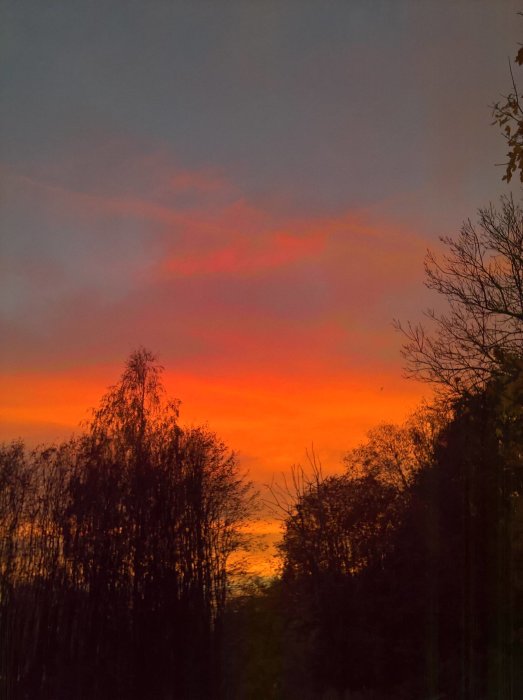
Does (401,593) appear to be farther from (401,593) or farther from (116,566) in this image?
(116,566)

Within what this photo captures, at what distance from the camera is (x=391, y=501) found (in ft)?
78.3

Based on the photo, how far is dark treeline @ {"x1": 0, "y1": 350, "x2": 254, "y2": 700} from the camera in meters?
24.8

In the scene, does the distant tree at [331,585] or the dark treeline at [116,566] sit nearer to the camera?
the distant tree at [331,585]

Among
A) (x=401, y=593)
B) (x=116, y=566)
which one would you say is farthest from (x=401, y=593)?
(x=116, y=566)

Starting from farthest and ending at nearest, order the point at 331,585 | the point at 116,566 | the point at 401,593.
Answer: the point at 116,566
the point at 401,593
the point at 331,585

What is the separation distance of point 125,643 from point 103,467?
6.59 meters

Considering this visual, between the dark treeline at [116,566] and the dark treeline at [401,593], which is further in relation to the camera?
the dark treeline at [116,566]

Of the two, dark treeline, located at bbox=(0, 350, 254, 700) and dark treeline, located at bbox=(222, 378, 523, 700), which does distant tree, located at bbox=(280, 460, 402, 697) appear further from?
dark treeline, located at bbox=(0, 350, 254, 700)

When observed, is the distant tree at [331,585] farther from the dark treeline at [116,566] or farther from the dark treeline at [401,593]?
the dark treeline at [116,566]

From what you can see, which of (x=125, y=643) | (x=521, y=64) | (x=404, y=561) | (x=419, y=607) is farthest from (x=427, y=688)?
(x=521, y=64)

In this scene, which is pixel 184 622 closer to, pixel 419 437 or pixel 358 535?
pixel 358 535

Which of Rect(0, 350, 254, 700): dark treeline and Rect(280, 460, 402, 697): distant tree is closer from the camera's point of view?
Rect(280, 460, 402, 697): distant tree

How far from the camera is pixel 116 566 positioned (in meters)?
26.5

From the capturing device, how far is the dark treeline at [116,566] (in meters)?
24.8
